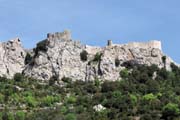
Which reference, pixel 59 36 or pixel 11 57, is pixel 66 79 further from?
pixel 11 57

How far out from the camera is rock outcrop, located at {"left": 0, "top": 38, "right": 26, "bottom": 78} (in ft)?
305

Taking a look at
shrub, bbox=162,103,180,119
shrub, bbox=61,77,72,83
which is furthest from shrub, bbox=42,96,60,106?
shrub, bbox=162,103,180,119

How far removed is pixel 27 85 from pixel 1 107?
25.0ft

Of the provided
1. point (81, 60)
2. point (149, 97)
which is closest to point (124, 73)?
point (81, 60)

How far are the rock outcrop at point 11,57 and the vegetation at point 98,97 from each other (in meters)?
1.77

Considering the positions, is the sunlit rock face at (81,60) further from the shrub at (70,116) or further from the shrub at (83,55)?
the shrub at (70,116)

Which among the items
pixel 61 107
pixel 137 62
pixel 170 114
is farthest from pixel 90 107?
pixel 137 62

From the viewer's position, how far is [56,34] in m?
96.1

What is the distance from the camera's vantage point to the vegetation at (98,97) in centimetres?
8006

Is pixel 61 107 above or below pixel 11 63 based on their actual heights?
below

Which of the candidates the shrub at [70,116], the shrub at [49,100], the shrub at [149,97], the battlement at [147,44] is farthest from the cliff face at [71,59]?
the shrub at [70,116]

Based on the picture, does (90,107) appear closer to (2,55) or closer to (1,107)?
(1,107)

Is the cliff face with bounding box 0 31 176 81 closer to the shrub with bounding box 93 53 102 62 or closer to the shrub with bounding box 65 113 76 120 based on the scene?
the shrub with bounding box 93 53 102 62

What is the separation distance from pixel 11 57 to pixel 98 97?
44.5 ft
